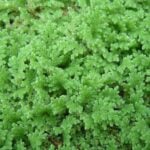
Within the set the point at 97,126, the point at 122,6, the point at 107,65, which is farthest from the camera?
the point at 122,6

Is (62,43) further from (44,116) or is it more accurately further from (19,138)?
(19,138)

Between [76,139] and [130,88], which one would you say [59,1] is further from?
[76,139]

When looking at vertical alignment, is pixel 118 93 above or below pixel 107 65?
below

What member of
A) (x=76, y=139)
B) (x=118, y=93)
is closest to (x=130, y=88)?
(x=118, y=93)

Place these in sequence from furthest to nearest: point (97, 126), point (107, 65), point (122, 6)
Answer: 1. point (122, 6)
2. point (107, 65)
3. point (97, 126)

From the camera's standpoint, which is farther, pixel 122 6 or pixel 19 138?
pixel 122 6

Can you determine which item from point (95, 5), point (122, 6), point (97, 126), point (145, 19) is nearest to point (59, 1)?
point (95, 5)

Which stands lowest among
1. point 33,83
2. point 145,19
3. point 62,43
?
point 33,83
